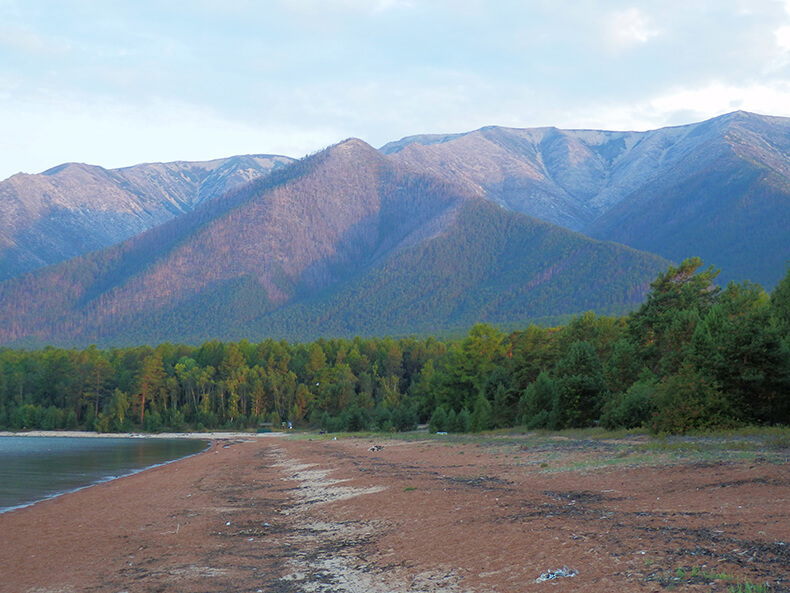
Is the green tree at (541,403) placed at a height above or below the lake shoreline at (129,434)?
above

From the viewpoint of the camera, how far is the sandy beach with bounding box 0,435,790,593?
1140 centimetres

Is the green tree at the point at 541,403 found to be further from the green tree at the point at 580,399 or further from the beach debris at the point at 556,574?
the beach debris at the point at 556,574

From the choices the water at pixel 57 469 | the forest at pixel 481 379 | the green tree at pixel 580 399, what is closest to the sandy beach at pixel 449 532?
the forest at pixel 481 379

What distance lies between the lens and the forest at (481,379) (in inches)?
1245

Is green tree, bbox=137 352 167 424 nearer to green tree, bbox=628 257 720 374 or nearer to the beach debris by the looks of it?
green tree, bbox=628 257 720 374

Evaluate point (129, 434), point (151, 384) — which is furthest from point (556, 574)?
point (151, 384)

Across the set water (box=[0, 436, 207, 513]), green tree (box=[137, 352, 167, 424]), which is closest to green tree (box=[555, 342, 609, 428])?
water (box=[0, 436, 207, 513])

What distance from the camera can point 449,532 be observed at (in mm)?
15609

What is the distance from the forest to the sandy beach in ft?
24.8

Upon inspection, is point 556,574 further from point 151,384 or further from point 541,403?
point 151,384

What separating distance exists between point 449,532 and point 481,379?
2278 inches

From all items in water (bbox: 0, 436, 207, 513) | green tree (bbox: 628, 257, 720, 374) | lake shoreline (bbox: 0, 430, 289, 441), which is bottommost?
lake shoreline (bbox: 0, 430, 289, 441)

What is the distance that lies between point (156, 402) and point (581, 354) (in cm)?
9617

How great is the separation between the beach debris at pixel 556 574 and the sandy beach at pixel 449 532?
0.04m
